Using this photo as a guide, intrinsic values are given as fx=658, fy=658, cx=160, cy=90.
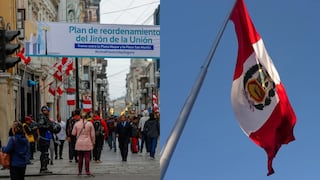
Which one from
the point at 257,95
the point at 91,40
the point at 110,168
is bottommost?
the point at 110,168

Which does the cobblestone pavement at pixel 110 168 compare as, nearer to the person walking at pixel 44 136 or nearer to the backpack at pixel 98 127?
the person walking at pixel 44 136

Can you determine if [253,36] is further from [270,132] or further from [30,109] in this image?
[30,109]

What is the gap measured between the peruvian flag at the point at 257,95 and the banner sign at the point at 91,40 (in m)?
17.5

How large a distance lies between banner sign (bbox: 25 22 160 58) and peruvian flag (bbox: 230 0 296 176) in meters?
17.5

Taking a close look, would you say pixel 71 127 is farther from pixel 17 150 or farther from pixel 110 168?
pixel 17 150

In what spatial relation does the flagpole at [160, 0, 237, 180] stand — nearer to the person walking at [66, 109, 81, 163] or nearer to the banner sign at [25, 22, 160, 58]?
the person walking at [66, 109, 81, 163]

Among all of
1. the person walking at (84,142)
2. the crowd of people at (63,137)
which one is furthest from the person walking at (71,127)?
the person walking at (84,142)

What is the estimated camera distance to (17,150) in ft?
45.6

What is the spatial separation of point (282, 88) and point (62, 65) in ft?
72.6

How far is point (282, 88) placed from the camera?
886cm

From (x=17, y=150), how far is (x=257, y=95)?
6655 millimetres

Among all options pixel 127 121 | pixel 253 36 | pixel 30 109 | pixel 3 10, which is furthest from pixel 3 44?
pixel 30 109

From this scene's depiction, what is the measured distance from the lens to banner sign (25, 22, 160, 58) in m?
25.9

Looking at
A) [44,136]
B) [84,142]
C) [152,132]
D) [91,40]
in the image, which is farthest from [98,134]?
[91,40]
